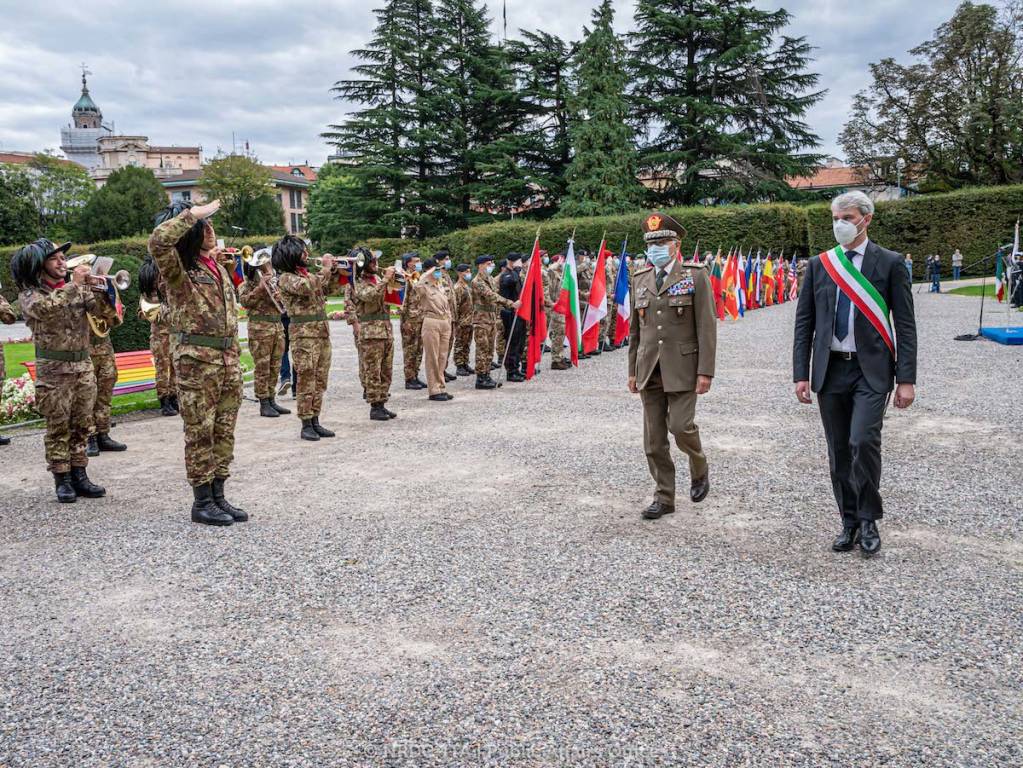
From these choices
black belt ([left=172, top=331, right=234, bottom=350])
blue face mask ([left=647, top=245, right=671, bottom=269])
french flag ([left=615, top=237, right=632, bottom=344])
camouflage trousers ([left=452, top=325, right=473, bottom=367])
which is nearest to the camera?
black belt ([left=172, top=331, right=234, bottom=350])

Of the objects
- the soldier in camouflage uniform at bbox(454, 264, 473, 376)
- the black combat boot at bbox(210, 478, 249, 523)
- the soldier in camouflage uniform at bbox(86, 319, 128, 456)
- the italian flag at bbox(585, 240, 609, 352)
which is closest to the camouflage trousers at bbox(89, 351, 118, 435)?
the soldier in camouflage uniform at bbox(86, 319, 128, 456)

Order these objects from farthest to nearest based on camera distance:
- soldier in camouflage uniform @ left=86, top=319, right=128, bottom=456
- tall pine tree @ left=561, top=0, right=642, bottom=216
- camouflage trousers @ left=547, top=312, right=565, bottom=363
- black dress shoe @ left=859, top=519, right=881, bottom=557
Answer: tall pine tree @ left=561, top=0, right=642, bottom=216 → camouflage trousers @ left=547, top=312, right=565, bottom=363 → soldier in camouflage uniform @ left=86, top=319, right=128, bottom=456 → black dress shoe @ left=859, top=519, right=881, bottom=557

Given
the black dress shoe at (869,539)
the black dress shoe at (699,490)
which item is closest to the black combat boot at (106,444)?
the black dress shoe at (699,490)

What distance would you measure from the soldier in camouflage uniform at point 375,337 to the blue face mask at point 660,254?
4609mm

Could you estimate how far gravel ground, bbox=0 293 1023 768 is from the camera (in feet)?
9.45

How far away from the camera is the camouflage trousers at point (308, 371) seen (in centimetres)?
825

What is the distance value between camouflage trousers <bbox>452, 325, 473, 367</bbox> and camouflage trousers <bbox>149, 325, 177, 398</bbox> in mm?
5159

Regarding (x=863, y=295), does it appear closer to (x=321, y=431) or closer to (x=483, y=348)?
(x=321, y=431)

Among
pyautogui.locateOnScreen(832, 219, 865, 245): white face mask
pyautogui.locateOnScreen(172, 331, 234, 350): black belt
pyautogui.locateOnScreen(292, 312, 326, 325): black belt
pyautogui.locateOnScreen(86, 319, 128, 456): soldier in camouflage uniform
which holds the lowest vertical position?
pyautogui.locateOnScreen(86, 319, 128, 456): soldier in camouflage uniform

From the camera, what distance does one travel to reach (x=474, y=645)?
3.58 m

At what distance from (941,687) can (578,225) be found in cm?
3178

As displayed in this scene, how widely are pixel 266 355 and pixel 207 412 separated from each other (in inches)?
172

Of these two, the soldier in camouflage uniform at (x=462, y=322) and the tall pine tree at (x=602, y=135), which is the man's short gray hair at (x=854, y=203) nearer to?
the soldier in camouflage uniform at (x=462, y=322)

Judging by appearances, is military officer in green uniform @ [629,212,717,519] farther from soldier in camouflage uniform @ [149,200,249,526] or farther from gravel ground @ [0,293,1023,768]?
soldier in camouflage uniform @ [149,200,249,526]
